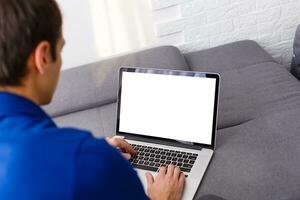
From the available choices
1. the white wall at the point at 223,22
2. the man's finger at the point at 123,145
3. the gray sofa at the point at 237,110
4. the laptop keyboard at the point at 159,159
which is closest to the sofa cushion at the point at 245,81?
the gray sofa at the point at 237,110

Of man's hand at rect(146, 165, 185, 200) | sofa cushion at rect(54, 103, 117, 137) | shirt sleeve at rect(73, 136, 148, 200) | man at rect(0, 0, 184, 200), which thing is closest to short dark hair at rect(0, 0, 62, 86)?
man at rect(0, 0, 184, 200)

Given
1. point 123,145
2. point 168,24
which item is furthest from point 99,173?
point 168,24

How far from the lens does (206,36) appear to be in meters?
2.06

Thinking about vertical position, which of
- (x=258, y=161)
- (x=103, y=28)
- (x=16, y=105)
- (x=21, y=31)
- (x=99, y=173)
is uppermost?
(x=21, y=31)

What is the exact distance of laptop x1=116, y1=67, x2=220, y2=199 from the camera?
4.19 feet

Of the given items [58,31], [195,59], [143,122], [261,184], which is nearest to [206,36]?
[195,59]

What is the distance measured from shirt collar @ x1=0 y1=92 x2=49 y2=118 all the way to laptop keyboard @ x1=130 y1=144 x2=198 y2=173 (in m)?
0.65

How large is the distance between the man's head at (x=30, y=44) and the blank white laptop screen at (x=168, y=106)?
26.8 inches

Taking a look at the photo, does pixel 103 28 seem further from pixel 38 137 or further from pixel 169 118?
pixel 38 137

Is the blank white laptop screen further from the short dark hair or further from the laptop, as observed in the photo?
the short dark hair

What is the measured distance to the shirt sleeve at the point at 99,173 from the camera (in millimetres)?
602

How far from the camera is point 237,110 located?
1531 millimetres

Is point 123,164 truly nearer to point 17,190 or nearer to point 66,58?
point 17,190

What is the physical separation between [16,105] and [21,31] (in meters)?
0.11
